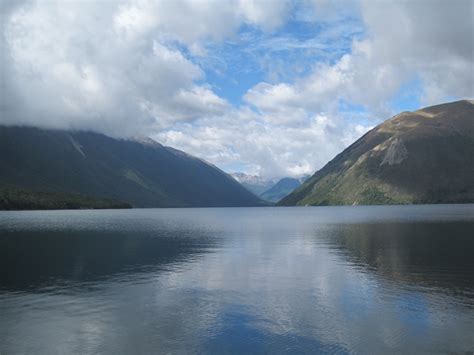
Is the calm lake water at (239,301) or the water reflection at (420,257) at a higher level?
the water reflection at (420,257)

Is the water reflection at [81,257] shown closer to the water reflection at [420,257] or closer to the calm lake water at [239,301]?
the calm lake water at [239,301]

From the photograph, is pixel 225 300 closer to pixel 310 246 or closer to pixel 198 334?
pixel 198 334

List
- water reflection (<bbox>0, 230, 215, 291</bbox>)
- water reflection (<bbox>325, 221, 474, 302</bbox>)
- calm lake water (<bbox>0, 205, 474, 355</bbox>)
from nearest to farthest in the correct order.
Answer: calm lake water (<bbox>0, 205, 474, 355</bbox>) → water reflection (<bbox>325, 221, 474, 302</bbox>) → water reflection (<bbox>0, 230, 215, 291</bbox>)

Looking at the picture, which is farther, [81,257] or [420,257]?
[81,257]

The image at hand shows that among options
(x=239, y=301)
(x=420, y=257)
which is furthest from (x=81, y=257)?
(x=420, y=257)

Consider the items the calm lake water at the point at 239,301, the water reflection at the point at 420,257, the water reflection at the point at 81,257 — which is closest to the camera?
the calm lake water at the point at 239,301

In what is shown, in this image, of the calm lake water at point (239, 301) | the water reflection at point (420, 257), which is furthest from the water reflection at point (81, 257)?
the water reflection at point (420, 257)

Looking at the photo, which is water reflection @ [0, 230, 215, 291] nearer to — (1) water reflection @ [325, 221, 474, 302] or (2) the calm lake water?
(2) the calm lake water

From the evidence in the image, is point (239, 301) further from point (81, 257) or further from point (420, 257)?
point (81, 257)

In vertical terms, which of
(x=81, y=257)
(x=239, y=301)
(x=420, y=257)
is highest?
(x=420, y=257)

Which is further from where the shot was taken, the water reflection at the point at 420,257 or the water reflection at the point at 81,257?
the water reflection at the point at 81,257

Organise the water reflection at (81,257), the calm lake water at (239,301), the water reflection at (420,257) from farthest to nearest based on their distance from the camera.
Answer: the water reflection at (81,257)
the water reflection at (420,257)
the calm lake water at (239,301)

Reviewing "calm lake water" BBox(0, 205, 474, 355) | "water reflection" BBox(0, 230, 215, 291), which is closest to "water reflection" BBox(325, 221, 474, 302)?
"calm lake water" BBox(0, 205, 474, 355)

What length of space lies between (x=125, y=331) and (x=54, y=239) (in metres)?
98.6
